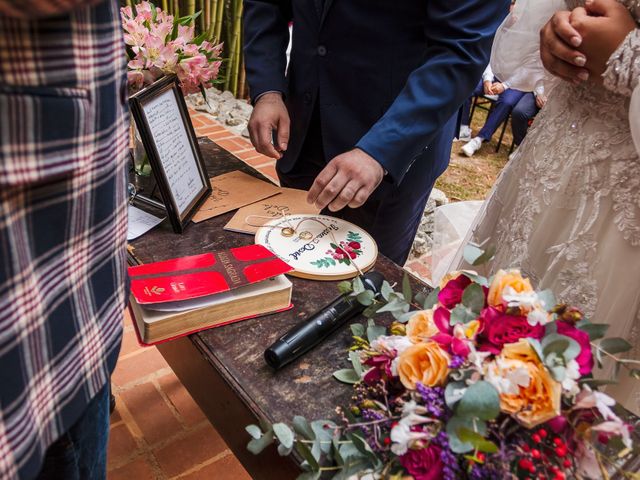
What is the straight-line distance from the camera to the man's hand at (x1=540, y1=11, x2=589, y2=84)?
3.08ft

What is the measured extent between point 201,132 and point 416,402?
9.50ft

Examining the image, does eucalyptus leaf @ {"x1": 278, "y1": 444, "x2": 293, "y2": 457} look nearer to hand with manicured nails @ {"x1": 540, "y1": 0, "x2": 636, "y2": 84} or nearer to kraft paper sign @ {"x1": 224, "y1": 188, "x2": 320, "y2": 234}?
kraft paper sign @ {"x1": 224, "y1": 188, "x2": 320, "y2": 234}

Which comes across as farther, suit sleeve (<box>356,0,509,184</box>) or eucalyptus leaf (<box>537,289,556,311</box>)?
suit sleeve (<box>356,0,509,184</box>)

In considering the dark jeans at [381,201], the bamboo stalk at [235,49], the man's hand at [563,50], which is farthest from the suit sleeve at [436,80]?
the bamboo stalk at [235,49]

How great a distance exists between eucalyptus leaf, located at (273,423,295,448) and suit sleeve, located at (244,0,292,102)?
0.91 m

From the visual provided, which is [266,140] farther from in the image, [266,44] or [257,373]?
[257,373]

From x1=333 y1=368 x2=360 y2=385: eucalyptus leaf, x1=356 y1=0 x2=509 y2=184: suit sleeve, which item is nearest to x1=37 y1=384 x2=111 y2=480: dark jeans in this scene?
x1=333 y1=368 x2=360 y2=385: eucalyptus leaf

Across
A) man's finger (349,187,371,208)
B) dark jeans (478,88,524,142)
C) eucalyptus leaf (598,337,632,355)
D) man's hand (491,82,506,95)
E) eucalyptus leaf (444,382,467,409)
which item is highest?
eucalyptus leaf (598,337,632,355)

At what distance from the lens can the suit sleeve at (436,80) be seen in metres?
1.04

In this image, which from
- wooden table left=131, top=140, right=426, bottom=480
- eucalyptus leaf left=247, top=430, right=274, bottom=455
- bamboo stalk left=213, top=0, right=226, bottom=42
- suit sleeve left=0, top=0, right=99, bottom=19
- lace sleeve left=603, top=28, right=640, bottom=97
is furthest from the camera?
bamboo stalk left=213, top=0, right=226, bottom=42

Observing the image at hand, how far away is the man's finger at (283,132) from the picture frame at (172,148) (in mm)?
198

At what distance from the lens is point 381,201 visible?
1.36m

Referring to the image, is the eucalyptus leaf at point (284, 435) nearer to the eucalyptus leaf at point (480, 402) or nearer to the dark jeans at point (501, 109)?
the eucalyptus leaf at point (480, 402)

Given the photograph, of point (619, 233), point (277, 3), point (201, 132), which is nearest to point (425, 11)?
point (277, 3)
